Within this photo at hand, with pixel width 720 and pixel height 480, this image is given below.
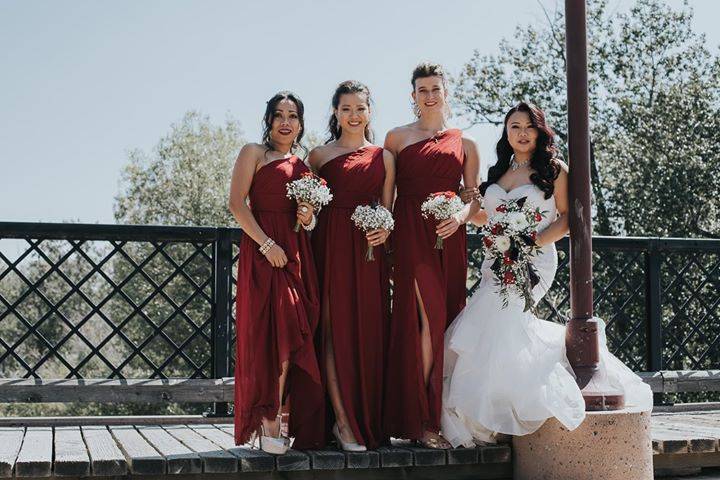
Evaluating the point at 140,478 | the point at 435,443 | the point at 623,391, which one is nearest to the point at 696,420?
the point at 623,391

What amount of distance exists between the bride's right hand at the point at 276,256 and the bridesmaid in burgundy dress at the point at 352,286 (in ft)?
1.04

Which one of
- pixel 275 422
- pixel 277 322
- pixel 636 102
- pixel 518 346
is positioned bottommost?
pixel 275 422

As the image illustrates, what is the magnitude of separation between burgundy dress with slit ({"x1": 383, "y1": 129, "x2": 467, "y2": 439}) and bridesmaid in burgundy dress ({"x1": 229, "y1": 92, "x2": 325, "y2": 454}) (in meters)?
0.47

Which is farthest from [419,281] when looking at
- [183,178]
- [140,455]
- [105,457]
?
[183,178]

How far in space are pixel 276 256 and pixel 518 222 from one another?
134 cm

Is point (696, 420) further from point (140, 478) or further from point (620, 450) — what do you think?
point (140, 478)

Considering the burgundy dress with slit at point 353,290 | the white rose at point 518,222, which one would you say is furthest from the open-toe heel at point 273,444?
the white rose at point 518,222

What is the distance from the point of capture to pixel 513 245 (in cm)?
549

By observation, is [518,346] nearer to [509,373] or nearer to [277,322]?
[509,373]

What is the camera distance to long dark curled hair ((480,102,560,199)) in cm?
572

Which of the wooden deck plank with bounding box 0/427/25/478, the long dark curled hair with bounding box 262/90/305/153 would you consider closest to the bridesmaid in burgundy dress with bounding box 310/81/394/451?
the long dark curled hair with bounding box 262/90/305/153

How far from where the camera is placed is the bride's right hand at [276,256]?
5.29 m

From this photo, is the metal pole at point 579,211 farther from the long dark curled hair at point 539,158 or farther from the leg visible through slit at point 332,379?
the leg visible through slit at point 332,379

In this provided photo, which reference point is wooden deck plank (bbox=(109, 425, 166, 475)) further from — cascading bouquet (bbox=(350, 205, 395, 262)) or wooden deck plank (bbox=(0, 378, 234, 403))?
cascading bouquet (bbox=(350, 205, 395, 262))
